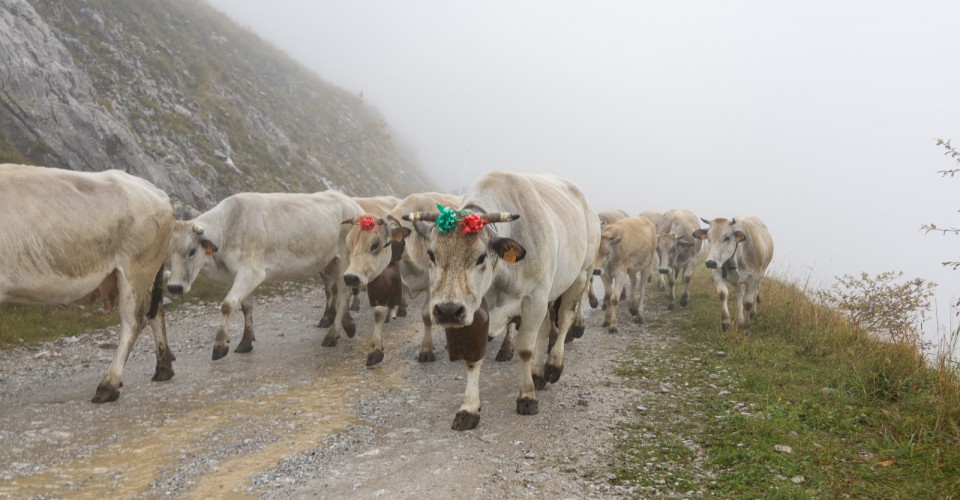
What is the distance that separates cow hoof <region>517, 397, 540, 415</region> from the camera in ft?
21.1

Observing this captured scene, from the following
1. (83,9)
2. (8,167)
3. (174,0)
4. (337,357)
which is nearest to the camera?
(8,167)

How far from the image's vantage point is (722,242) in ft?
37.1

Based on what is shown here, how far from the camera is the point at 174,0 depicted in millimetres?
36125


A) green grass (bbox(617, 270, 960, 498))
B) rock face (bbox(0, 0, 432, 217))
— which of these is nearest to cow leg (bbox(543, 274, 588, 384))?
green grass (bbox(617, 270, 960, 498))

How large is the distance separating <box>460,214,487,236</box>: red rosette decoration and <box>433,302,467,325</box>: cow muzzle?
70 centimetres

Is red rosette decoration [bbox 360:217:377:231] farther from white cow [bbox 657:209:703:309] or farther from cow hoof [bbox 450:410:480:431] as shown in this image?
white cow [bbox 657:209:703:309]

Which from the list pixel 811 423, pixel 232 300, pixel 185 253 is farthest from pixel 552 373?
pixel 185 253

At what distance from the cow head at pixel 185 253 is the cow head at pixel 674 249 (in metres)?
10.6

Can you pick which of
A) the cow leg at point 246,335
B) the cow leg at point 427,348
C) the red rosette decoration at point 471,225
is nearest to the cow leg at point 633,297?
the cow leg at point 427,348

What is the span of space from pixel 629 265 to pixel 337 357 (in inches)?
276

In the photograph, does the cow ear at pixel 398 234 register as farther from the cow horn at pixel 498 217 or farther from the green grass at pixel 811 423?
the green grass at pixel 811 423

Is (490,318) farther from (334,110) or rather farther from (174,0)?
(334,110)

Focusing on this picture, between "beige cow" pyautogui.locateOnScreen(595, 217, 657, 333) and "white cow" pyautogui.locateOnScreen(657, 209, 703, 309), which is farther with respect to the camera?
"white cow" pyautogui.locateOnScreen(657, 209, 703, 309)

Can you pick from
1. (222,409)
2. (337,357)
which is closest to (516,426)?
(222,409)
